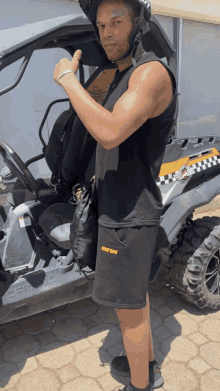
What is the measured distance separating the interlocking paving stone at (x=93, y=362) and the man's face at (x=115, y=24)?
176cm

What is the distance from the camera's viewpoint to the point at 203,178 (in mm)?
2496

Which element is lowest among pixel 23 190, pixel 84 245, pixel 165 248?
pixel 165 248

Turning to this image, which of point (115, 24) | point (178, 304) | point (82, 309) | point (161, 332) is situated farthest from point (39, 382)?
point (115, 24)

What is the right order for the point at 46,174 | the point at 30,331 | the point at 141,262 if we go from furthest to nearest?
the point at 46,174
the point at 30,331
the point at 141,262

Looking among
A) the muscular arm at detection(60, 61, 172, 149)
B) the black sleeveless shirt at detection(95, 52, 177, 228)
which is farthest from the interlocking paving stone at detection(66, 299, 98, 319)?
the muscular arm at detection(60, 61, 172, 149)

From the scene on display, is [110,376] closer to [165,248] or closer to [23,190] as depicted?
[165,248]

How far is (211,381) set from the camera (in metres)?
1.93

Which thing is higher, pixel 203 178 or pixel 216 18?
pixel 216 18

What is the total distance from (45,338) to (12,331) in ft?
0.87

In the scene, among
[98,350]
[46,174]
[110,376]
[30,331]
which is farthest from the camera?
[46,174]

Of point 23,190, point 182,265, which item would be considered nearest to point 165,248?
point 182,265

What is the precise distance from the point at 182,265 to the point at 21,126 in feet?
8.11

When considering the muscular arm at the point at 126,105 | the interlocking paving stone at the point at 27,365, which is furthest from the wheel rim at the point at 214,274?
the muscular arm at the point at 126,105

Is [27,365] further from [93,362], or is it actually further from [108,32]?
[108,32]
